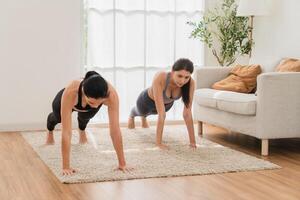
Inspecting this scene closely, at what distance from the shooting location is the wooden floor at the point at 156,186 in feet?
9.50

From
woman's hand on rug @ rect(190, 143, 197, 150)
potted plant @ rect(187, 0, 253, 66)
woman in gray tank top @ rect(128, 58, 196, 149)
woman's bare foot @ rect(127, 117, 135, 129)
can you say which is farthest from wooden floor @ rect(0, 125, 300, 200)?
potted plant @ rect(187, 0, 253, 66)

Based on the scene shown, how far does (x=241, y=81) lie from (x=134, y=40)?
1.50m

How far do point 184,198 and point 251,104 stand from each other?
1429 mm

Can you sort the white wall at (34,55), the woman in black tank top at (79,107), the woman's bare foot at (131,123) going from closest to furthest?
the woman in black tank top at (79,107), the white wall at (34,55), the woman's bare foot at (131,123)

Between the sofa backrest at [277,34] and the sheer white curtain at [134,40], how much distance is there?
0.74 meters

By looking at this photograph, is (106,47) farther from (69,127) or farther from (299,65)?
(69,127)

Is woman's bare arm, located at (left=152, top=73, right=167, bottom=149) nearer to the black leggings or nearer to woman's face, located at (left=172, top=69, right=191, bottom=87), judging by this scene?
woman's face, located at (left=172, top=69, right=191, bottom=87)

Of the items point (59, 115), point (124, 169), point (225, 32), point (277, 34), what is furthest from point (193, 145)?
point (225, 32)

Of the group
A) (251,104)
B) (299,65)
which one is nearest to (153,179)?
(251,104)

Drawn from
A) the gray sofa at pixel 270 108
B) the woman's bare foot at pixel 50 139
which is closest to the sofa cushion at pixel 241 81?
the gray sofa at pixel 270 108

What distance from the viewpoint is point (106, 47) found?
566cm

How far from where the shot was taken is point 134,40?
5.78m

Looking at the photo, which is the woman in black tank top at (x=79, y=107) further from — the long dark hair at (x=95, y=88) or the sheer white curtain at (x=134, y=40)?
the sheer white curtain at (x=134, y=40)

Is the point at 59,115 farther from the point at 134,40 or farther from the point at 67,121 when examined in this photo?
the point at 134,40
